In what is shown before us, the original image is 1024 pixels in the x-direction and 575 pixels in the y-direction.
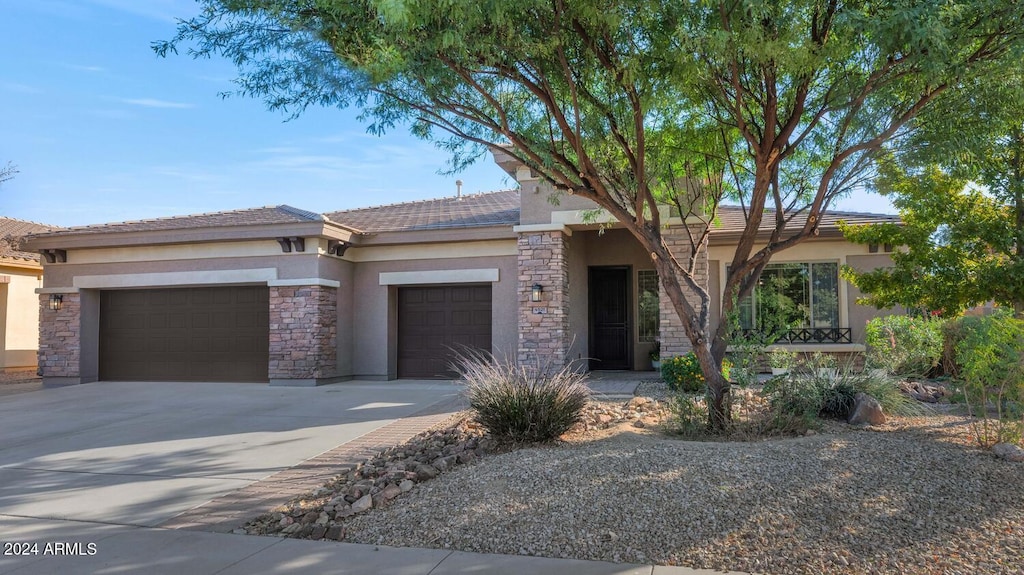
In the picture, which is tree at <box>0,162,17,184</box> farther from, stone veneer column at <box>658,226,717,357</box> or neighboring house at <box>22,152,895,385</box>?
stone veneer column at <box>658,226,717,357</box>

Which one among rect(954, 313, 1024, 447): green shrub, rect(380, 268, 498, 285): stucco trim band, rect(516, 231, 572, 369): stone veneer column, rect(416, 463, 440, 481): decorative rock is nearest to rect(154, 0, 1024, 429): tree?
rect(954, 313, 1024, 447): green shrub

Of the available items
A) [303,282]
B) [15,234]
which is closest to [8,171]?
[15,234]

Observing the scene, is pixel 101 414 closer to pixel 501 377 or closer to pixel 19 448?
pixel 19 448

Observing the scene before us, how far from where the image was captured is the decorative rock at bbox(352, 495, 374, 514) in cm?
510

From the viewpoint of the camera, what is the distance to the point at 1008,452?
226 inches

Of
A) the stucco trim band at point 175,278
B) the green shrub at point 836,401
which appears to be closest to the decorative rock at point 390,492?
the green shrub at point 836,401

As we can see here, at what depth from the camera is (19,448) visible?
7.98 meters

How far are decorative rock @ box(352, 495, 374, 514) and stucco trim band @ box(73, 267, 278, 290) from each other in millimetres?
10070

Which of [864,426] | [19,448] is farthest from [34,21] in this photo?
[864,426]

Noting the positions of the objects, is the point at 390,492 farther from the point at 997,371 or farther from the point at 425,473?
the point at 997,371

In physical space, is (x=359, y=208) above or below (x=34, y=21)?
below

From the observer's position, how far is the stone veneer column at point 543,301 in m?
13.5

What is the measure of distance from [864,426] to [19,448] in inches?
390

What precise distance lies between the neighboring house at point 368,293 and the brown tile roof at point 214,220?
0.31 ft
